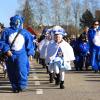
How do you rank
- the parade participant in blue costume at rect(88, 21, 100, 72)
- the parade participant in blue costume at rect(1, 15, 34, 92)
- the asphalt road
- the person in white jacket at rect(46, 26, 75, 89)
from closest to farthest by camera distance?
the asphalt road < the parade participant in blue costume at rect(1, 15, 34, 92) < the person in white jacket at rect(46, 26, 75, 89) < the parade participant in blue costume at rect(88, 21, 100, 72)

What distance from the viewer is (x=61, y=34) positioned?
48.8 ft

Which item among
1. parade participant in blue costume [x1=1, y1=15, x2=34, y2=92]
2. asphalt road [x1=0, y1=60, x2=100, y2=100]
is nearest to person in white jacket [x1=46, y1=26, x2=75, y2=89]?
asphalt road [x1=0, y1=60, x2=100, y2=100]

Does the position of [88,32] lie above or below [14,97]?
above

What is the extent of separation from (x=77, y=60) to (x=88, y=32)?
6.58 ft

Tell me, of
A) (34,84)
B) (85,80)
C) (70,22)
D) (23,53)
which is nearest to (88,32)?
(85,80)

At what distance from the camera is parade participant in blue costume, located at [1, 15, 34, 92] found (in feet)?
46.5

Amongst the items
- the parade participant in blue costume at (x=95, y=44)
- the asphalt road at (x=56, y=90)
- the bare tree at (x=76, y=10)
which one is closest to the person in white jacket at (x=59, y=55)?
the asphalt road at (x=56, y=90)

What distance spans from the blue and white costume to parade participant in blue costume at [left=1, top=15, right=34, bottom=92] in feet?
21.9

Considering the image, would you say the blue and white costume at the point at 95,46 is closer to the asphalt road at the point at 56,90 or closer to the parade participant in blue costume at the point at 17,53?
the asphalt road at the point at 56,90

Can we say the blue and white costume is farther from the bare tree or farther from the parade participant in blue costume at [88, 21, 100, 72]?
the bare tree

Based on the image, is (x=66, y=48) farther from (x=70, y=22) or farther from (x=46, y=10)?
(x=70, y=22)

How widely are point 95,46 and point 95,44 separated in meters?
0.09

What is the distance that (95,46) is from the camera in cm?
2086

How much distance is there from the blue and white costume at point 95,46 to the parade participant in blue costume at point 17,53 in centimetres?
668
